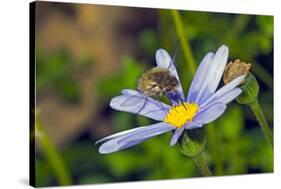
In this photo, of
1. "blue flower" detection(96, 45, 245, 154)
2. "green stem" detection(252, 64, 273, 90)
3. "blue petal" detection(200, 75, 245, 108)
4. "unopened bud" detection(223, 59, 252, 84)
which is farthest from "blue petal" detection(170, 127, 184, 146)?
"green stem" detection(252, 64, 273, 90)

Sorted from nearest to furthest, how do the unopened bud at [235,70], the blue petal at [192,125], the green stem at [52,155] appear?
1. the green stem at [52,155]
2. the blue petal at [192,125]
3. the unopened bud at [235,70]

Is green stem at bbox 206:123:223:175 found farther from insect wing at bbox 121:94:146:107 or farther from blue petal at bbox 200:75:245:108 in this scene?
insect wing at bbox 121:94:146:107

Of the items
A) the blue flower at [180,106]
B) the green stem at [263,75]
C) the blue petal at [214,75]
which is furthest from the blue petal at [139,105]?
the green stem at [263,75]

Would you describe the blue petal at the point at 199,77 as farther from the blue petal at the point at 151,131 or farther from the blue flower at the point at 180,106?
the blue petal at the point at 151,131

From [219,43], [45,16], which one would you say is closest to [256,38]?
[219,43]

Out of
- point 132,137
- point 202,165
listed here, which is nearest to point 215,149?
point 202,165

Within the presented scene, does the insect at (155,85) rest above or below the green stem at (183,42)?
below

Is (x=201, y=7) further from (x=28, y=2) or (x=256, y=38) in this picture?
(x=28, y=2)

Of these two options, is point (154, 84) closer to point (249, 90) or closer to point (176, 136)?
point (176, 136)
